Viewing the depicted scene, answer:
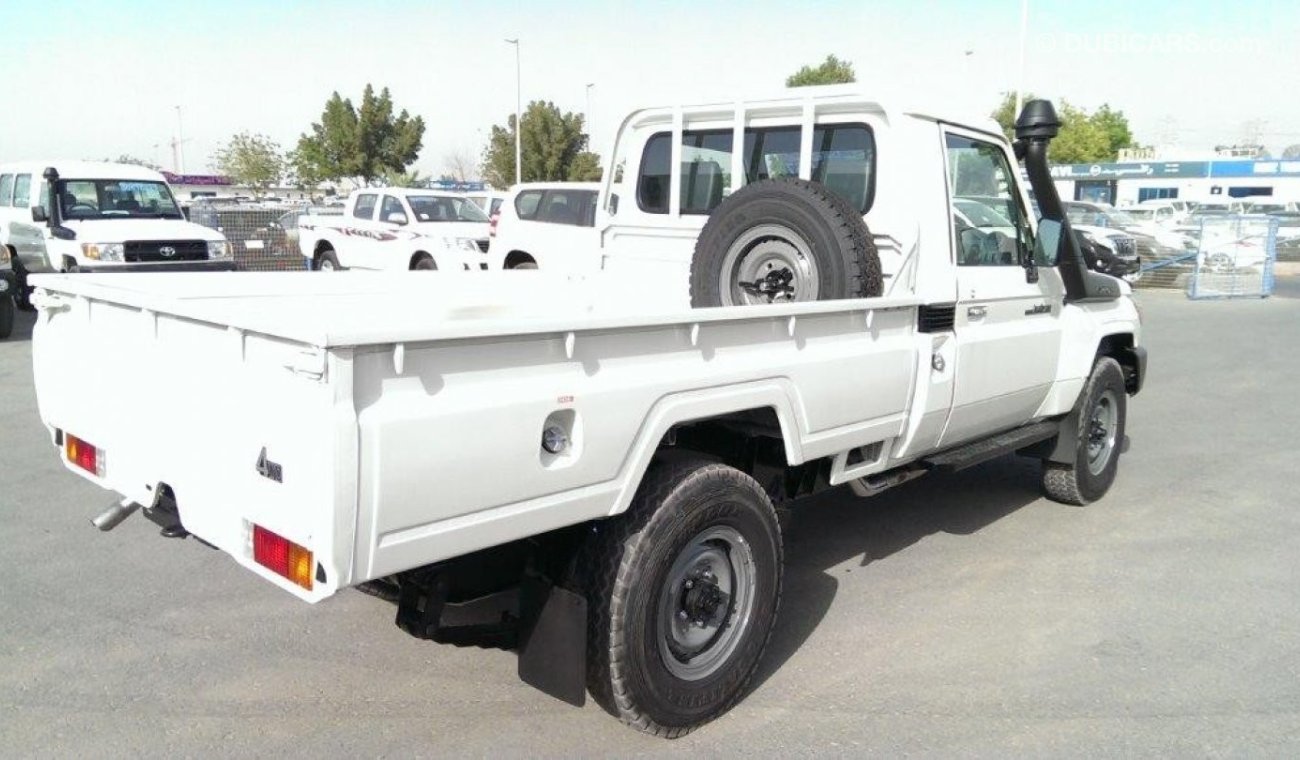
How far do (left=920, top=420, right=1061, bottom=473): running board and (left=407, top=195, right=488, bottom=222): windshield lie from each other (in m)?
11.6

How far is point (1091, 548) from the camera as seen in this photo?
538cm

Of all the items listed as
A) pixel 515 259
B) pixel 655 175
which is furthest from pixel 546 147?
pixel 655 175

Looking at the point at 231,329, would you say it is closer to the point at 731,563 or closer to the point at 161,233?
the point at 731,563

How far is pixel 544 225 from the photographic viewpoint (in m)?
13.0

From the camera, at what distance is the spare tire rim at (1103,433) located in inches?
239

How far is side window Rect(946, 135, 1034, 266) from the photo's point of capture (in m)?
4.54

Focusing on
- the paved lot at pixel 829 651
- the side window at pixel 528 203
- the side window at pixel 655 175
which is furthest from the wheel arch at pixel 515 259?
the side window at pixel 655 175

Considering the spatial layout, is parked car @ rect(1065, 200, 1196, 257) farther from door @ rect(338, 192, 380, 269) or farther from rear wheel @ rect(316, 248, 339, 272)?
rear wheel @ rect(316, 248, 339, 272)

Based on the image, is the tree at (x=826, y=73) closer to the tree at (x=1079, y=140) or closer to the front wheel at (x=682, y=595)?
the tree at (x=1079, y=140)

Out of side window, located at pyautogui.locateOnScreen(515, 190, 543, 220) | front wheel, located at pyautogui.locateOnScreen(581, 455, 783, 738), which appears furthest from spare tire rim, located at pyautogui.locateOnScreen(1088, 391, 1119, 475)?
side window, located at pyautogui.locateOnScreen(515, 190, 543, 220)

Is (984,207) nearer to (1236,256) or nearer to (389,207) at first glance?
(389,207)

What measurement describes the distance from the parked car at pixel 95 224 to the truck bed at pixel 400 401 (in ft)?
32.9

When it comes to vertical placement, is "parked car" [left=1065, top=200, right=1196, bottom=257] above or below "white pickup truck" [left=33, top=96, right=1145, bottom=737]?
above

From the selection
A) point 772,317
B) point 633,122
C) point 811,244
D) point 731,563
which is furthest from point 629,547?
point 633,122
